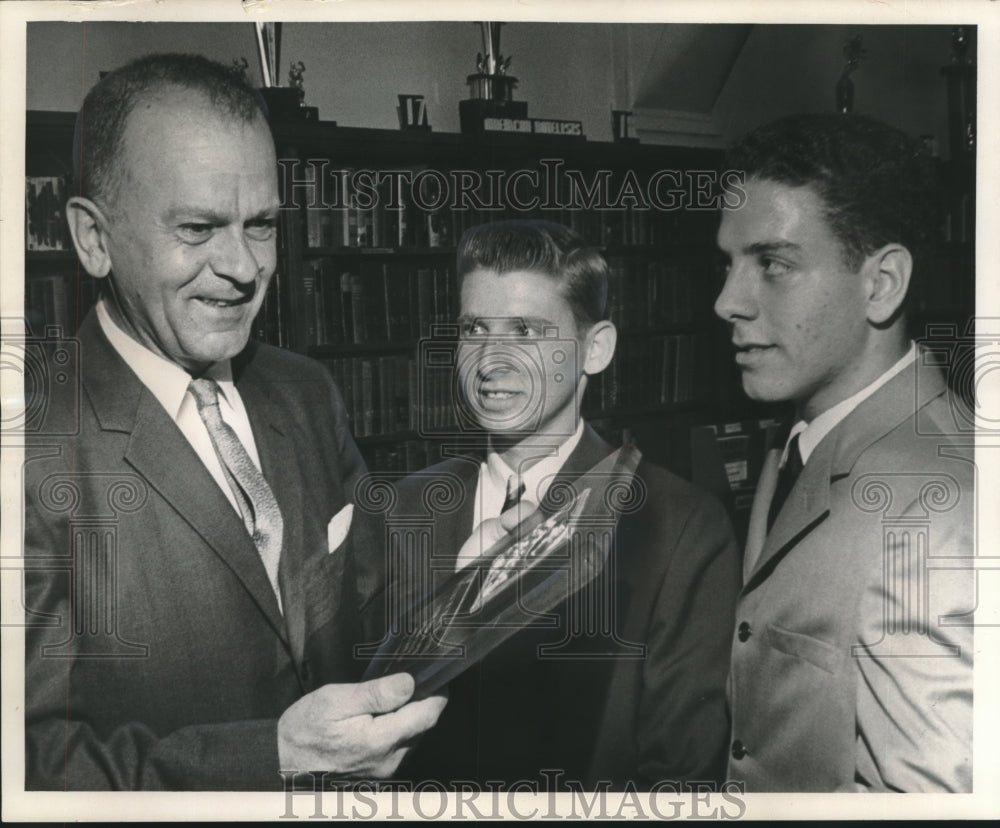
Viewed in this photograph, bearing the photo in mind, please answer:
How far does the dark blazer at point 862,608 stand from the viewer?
308cm

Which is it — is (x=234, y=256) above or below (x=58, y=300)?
above

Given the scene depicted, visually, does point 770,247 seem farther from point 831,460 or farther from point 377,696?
point 377,696

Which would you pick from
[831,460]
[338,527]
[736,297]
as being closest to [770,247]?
[736,297]

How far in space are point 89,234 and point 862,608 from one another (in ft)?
7.75

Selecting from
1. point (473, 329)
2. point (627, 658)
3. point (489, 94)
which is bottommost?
point (627, 658)

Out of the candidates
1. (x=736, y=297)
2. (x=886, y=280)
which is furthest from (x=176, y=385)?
(x=886, y=280)

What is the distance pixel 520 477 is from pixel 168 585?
1.01 meters

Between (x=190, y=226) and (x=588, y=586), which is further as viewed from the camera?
(x=588, y=586)

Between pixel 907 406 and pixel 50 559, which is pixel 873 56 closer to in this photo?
pixel 907 406

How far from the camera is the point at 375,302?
122 inches

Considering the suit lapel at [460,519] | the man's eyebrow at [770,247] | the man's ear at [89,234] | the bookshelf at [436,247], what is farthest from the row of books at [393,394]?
the man's eyebrow at [770,247]

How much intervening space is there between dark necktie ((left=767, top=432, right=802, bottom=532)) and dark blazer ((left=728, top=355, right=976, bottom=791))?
16 mm

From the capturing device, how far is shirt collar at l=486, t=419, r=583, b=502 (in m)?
3.13

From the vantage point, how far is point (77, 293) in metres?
3.07
